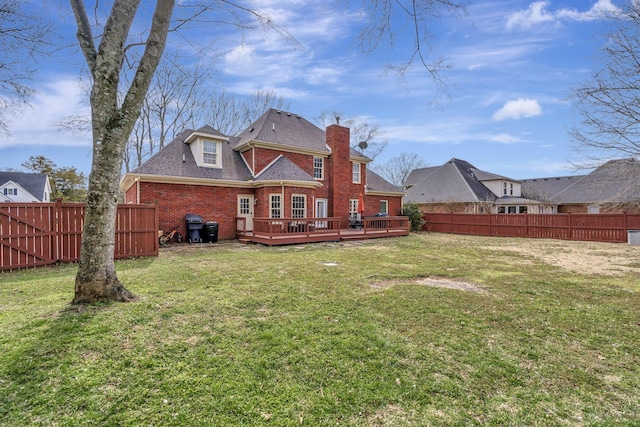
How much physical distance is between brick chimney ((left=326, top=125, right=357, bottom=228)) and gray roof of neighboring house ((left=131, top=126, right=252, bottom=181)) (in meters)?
5.56

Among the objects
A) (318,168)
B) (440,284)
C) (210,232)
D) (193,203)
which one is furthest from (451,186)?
(440,284)

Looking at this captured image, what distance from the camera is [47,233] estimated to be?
7719 mm

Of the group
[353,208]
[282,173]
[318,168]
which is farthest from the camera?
[353,208]

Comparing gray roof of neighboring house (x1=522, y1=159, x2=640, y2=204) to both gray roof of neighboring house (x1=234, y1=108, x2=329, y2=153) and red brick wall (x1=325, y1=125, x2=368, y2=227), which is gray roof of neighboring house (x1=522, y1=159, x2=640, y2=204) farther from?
A: gray roof of neighboring house (x1=234, y1=108, x2=329, y2=153)

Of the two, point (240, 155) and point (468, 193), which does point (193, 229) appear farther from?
A: point (468, 193)

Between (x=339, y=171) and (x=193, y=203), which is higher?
(x=339, y=171)

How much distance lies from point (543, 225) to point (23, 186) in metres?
51.7

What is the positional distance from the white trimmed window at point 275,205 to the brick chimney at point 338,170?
16.1 feet

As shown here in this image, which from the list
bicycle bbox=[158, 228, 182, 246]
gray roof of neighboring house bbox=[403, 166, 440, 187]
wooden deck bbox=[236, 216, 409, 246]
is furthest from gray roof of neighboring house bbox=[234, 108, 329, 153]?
gray roof of neighboring house bbox=[403, 166, 440, 187]

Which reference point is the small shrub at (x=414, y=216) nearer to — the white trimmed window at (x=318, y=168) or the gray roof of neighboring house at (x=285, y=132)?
the white trimmed window at (x=318, y=168)

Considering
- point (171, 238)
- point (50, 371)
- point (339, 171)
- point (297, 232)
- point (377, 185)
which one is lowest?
point (50, 371)

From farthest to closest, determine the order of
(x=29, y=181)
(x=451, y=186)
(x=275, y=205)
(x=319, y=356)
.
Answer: (x=29, y=181), (x=451, y=186), (x=275, y=205), (x=319, y=356)

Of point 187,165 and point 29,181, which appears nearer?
point 187,165

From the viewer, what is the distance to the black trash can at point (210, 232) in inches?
542
